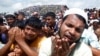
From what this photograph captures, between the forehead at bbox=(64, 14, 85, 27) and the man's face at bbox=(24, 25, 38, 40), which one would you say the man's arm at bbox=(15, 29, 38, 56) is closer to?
the man's face at bbox=(24, 25, 38, 40)

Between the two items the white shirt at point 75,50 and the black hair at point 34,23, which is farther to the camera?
the black hair at point 34,23

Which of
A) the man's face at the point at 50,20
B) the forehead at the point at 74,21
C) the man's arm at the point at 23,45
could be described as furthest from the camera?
the man's face at the point at 50,20

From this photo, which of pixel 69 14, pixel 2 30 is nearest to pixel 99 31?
pixel 2 30

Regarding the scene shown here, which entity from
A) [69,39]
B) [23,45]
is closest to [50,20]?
[23,45]

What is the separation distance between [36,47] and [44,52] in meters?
0.96

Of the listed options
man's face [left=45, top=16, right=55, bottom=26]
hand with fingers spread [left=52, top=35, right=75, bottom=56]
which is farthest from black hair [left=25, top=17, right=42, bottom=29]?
man's face [left=45, top=16, right=55, bottom=26]

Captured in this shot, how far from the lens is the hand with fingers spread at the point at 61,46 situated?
81.1 inches

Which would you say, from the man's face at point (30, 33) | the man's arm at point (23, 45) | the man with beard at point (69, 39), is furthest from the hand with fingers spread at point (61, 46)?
the man's face at point (30, 33)

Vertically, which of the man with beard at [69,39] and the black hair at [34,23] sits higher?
the man with beard at [69,39]

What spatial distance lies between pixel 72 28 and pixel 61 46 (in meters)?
0.18

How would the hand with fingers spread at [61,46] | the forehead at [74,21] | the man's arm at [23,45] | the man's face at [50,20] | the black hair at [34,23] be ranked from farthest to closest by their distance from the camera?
1. the man's face at [50,20]
2. the black hair at [34,23]
3. the man's arm at [23,45]
4. the forehead at [74,21]
5. the hand with fingers spread at [61,46]

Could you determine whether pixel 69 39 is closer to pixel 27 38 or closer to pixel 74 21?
pixel 74 21

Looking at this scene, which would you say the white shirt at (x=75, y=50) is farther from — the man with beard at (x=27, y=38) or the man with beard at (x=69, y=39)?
the man with beard at (x=27, y=38)

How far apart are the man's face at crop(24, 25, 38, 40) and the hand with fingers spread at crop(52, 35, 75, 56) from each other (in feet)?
3.73
